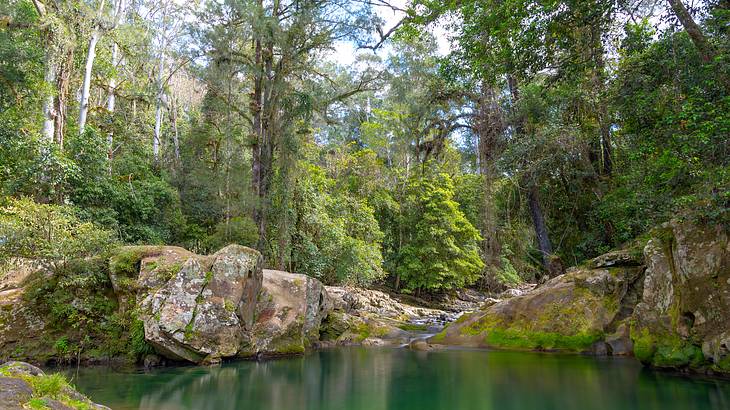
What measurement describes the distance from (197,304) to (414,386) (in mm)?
5594

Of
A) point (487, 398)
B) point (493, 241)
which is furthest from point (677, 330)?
point (493, 241)

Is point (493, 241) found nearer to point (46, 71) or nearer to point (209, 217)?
point (209, 217)

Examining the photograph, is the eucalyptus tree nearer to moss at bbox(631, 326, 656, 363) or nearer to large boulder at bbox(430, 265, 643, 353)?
large boulder at bbox(430, 265, 643, 353)

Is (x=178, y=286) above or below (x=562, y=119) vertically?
below

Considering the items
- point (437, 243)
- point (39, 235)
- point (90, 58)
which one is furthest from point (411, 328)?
point (90, 58)

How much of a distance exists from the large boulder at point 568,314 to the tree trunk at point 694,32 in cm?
645

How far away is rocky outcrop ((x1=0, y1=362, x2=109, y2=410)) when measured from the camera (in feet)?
13.5

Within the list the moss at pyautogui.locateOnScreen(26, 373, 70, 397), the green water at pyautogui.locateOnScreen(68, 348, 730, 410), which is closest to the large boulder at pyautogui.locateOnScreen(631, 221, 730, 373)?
the green water at pyautogui.locateOnScreen(68, 348, 730, 410)

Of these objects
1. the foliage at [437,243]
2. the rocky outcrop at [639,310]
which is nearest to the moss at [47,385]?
the rocky outcrop at [639,310]

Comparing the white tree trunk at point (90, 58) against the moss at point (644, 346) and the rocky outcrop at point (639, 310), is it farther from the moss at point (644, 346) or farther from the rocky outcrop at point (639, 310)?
the moss at point (644, 346)

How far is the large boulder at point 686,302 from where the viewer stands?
8477 millimetres

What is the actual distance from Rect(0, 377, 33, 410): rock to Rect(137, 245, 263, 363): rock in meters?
6.10

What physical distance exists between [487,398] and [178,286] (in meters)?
7.49

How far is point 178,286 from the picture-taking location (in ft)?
36.0
